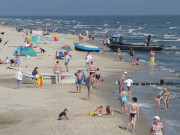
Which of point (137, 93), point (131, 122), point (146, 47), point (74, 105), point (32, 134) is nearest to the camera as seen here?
point (32, 134)

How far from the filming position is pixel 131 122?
1248 cm

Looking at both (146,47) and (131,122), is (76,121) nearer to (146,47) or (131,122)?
(131,122)

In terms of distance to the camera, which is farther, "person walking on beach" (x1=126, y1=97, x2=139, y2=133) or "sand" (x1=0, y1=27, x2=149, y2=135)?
"sand" (x1=0, y1=27, x2=149, y2=135)

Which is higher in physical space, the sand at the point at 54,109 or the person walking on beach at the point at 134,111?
the person walking on beach at the point at 134,111

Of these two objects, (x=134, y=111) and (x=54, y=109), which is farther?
(x=54, y=109)

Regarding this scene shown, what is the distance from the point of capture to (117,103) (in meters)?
16.8

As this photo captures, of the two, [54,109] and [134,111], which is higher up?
[134,111]

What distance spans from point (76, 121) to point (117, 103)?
4048 mm

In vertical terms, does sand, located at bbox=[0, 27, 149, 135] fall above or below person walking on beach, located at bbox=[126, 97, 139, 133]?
below

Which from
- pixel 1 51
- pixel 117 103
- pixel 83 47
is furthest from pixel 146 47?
pixel 117 103

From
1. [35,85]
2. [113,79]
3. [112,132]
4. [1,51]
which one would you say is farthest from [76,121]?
[1,51]

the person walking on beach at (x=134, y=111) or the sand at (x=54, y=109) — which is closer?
the person walking on beach at (x=134, y=111)

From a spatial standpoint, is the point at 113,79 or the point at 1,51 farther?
the point at 1,51

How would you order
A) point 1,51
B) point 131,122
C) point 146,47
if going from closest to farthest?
point 131,122 → point 1,51 → point 146,47
